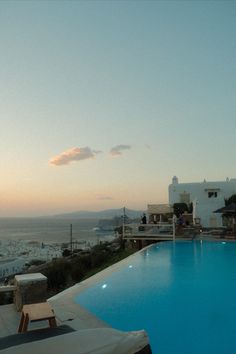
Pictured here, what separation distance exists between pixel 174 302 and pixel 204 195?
26262 mm

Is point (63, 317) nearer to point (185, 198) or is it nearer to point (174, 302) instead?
point (174, 302)

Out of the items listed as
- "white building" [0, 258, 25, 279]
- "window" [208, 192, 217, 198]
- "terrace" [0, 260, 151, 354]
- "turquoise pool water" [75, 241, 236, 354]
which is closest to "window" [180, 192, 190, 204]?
"window" [208, 192, 217, 198]

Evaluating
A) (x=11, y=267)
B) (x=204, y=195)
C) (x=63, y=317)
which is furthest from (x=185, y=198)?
(x=63, y=317)

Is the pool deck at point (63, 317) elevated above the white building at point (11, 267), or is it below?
above

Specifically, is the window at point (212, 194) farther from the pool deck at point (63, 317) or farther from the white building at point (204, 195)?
the pool deck at point (63, 317)

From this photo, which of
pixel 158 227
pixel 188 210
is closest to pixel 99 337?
pixel 158 227

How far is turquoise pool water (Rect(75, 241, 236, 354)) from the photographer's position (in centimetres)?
A: 551

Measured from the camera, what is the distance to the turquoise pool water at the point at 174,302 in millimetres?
5512

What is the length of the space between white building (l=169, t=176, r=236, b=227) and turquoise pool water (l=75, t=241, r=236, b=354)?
12.4 meters

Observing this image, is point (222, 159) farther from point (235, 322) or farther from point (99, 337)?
point (99, 337)

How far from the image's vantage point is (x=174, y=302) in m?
7.61

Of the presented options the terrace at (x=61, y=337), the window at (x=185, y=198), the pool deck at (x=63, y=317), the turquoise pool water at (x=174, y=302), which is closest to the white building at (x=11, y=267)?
the turquoise pool water at (x=174, y=302)

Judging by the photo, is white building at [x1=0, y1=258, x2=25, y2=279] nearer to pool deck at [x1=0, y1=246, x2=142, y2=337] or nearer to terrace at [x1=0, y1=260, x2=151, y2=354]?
pool deck at [x1=0, y1=246, x2=142, y2=337]

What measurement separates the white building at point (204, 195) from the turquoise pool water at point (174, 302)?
1244 cm
